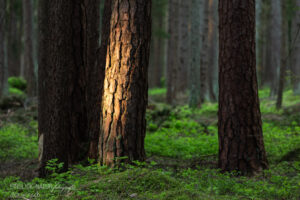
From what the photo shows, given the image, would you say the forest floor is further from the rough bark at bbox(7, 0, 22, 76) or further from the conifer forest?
the rough bark at bbox(7, 0, 22, 76)

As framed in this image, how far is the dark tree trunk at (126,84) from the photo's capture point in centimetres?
454

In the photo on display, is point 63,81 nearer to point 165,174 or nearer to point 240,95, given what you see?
point 165,174

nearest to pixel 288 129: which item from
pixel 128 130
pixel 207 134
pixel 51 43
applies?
pixel 207 134

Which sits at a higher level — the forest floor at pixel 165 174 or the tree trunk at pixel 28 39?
the tree trunk at pixel 28 39

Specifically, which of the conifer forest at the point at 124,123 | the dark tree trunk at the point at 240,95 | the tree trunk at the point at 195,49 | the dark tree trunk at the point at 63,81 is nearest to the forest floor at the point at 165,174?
the conifer forest at the point at 124,123

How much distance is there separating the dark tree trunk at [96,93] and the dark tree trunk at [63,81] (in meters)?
0.10

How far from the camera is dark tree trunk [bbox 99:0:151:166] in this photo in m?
4.54

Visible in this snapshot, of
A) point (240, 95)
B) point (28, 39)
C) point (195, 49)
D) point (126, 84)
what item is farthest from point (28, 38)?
point (240, 95)

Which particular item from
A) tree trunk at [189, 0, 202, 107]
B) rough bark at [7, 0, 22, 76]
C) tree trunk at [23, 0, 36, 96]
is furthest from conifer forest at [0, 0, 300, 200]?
rough bark at [7, 0, 22, 76]

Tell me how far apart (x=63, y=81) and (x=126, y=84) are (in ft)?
3.68

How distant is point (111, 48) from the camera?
4.67 metres

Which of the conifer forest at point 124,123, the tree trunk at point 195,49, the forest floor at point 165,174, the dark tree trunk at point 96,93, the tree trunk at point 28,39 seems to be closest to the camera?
the forest floor at point 165,174

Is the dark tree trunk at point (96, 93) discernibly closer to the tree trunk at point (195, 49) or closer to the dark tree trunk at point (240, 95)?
the dark tree trunk at point (240, 95)

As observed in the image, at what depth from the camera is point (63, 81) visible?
193 inches
